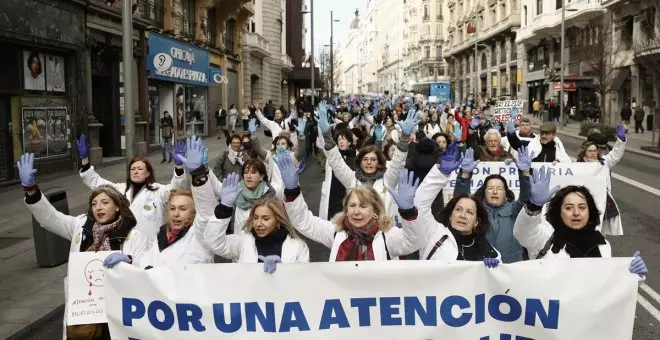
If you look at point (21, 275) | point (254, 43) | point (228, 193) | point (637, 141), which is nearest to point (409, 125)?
point (228, 193)

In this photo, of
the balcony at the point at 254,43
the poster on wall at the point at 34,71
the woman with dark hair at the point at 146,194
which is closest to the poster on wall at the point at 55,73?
the poster on wall at the point at 34,71

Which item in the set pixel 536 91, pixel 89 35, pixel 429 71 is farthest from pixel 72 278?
pixel 429 71

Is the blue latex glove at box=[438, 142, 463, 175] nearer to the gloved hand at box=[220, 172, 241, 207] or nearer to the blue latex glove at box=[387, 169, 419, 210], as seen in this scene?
the blue latex glove at box=[387, 169, 419, 210]

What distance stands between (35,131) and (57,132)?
920 millimetres

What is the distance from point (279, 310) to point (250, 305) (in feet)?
0.56

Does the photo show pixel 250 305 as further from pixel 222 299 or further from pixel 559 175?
pixel 559 175

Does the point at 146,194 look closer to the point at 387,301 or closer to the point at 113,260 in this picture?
the point at 113,260

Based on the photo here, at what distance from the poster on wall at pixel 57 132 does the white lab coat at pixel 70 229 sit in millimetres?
12714

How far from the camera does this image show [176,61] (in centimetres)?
2634

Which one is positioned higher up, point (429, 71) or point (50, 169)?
point (429, 71)

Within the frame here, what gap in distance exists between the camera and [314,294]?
153 inches

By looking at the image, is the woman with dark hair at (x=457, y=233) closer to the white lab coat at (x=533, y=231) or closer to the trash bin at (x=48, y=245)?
the white lab coat at (x=533, y=231)

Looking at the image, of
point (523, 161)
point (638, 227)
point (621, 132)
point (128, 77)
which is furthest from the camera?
point (638, 227)

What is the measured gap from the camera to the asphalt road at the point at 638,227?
603cm
